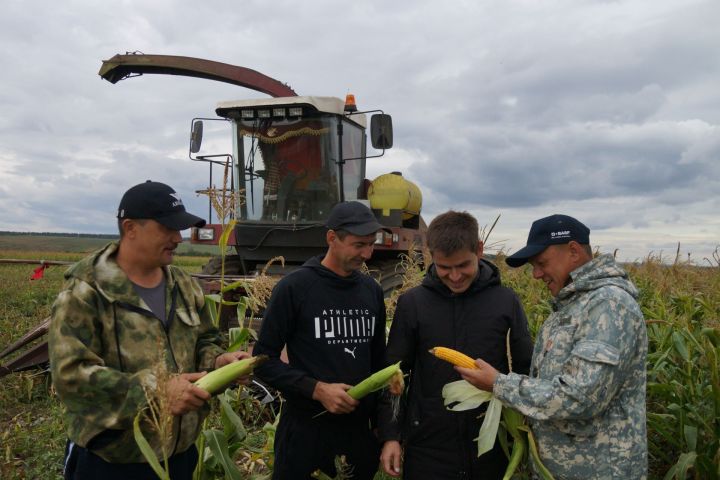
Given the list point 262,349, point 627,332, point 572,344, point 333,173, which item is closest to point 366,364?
point 262,349

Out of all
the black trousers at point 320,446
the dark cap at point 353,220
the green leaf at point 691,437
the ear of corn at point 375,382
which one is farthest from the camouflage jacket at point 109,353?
the green leaf at point 691,437

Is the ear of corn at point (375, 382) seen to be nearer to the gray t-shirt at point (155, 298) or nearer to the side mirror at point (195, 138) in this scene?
the gray t-shirt at point (155, 298)

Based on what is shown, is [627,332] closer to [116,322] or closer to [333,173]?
[116,322]

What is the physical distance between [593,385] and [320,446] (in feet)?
4.09

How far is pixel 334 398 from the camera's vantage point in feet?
7.86

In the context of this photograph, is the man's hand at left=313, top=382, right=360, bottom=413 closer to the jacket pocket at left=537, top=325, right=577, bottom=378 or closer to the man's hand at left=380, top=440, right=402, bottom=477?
the man's hand at left=380, top=440, right=402, bottom=477

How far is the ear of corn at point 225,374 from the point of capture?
2215mm

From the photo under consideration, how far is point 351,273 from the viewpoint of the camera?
2.78 metres

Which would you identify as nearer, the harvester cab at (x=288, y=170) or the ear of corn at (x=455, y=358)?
the ear of corn at (x=455, y=358)

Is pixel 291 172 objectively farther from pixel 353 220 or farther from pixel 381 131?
pixel 353 220

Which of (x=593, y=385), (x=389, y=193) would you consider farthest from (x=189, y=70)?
(x=593, y=385)

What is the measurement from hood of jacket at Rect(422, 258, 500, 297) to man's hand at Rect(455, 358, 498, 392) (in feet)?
1.45

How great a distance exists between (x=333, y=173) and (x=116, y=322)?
5905 millimetres

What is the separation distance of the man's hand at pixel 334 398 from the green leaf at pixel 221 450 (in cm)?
62
